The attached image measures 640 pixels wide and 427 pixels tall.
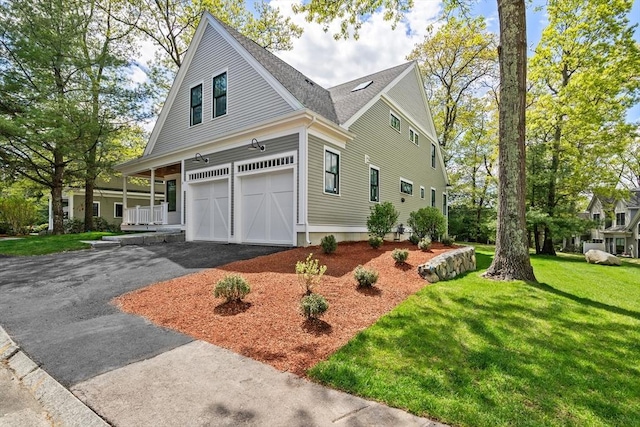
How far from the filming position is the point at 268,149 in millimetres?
9797

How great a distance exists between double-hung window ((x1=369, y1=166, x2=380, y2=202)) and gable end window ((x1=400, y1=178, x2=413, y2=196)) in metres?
2.54

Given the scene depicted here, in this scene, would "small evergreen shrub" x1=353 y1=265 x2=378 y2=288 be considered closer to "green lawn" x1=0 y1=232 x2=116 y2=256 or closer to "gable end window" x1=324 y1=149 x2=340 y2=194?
"gable end window" x1=324 y1=149 x2=340 y2=194

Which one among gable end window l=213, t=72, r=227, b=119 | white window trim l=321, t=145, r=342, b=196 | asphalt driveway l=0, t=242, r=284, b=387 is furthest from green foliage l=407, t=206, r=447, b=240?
gable end window l=213, t=72, r=227, b=119

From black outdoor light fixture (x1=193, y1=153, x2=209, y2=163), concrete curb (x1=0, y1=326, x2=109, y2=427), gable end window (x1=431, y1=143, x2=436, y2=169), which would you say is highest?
gable end window (x1=431, y1=143, x2=436, y2=169)

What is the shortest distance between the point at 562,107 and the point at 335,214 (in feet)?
40.5

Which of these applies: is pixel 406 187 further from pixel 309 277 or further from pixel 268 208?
pixel 309 277

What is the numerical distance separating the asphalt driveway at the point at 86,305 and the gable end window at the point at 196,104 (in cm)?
573

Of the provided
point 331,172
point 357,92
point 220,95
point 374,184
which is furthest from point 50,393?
point 357,92

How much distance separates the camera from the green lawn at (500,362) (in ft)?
7.95

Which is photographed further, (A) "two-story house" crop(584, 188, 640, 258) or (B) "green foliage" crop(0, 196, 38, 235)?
(A) "two-story house" crop(584, 188, 640, 258)

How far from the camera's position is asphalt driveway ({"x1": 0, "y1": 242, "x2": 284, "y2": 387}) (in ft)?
10.6

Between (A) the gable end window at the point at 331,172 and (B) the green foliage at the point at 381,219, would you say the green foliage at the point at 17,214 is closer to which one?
(A) the gable end window at the point at 331,172

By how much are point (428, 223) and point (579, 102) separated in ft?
30.6

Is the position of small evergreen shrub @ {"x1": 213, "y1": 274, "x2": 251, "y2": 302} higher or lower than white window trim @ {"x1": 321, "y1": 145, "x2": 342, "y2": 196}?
lower
